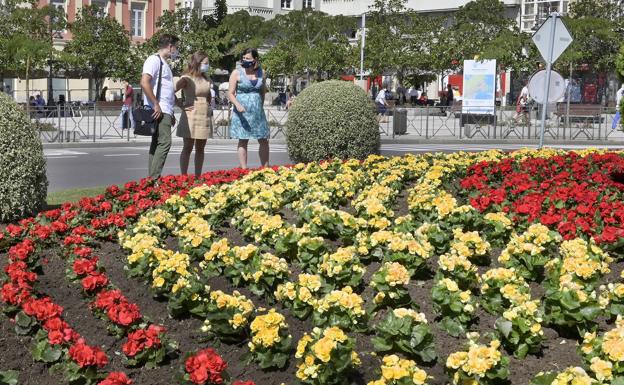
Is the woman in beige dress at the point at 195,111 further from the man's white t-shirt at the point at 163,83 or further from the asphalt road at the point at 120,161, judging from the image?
the asphalt road at the point at 120,161

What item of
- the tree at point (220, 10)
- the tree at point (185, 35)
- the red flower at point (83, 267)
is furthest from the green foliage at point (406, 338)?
the tree at point (220, 10)

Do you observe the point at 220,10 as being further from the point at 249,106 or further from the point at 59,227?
the point at 59,227

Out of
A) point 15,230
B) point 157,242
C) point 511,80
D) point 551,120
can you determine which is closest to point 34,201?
point 15,230

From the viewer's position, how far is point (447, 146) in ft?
91.7

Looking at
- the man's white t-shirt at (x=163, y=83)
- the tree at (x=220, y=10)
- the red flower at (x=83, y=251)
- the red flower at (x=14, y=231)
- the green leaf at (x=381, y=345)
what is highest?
the tree at (x=220, y=10)

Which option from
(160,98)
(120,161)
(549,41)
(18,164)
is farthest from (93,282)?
(120,161)

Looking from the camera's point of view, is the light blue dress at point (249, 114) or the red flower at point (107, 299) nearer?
the red flower at point (107, 299)

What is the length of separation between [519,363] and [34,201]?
529 centimetres

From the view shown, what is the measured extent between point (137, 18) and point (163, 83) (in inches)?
2378

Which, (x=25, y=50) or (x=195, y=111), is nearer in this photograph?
(x=195, y=111)

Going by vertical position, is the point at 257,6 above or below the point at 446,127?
above

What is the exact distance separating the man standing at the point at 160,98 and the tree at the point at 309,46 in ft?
153

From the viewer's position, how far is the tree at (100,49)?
159 ft

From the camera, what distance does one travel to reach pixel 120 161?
2030 cm
